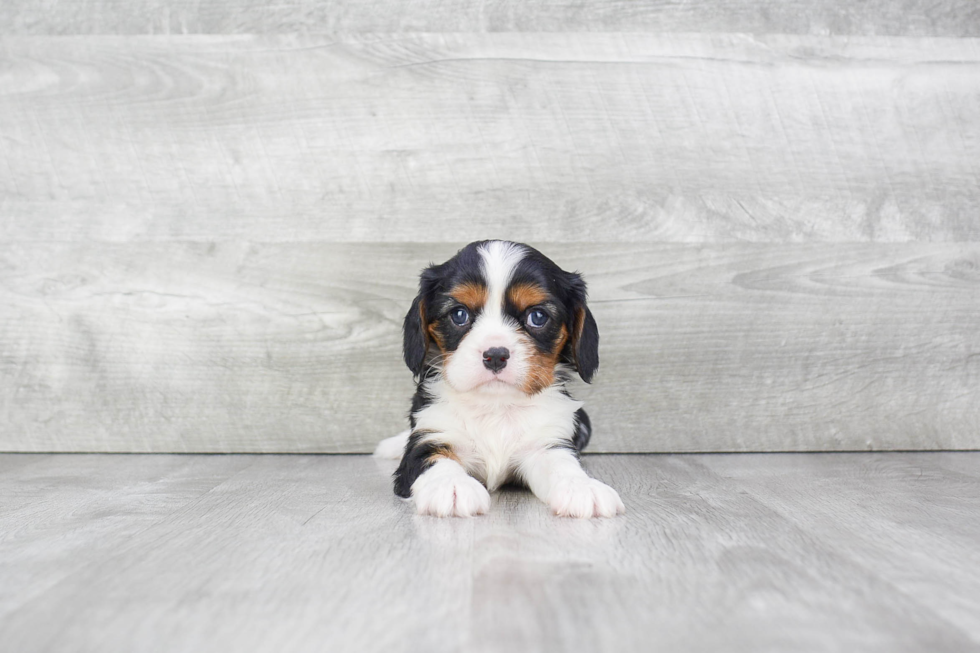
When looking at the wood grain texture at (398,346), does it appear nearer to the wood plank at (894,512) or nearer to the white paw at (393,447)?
the white paw at (393,447)

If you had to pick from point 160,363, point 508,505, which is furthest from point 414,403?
point 160,363

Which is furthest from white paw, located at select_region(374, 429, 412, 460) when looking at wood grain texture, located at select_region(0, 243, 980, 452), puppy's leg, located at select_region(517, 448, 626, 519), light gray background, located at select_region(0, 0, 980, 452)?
puppy's leg, located at select_region(517, 448, 626, 519)

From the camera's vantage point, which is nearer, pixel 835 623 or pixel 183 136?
pixel 835 623

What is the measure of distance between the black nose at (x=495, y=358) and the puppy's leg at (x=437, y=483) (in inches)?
11.0

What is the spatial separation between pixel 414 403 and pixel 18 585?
1251 mm

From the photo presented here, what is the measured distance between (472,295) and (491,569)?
91 cm

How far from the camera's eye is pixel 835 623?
3.81ft

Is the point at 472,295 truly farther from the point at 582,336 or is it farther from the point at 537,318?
the point at 582,336

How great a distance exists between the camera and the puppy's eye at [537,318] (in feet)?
7.22

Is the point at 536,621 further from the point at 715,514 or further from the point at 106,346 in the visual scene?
the point at 106,346

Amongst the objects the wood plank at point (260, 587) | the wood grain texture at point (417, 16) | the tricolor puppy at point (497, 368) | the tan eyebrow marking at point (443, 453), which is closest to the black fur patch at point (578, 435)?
the tricolor puppy at point (497, 368)

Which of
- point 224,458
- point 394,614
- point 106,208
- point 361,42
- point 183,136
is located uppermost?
point 361,42

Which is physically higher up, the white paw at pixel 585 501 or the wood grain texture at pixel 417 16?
the wood grain texture at pixel 417 16

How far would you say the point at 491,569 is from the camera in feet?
4.70
